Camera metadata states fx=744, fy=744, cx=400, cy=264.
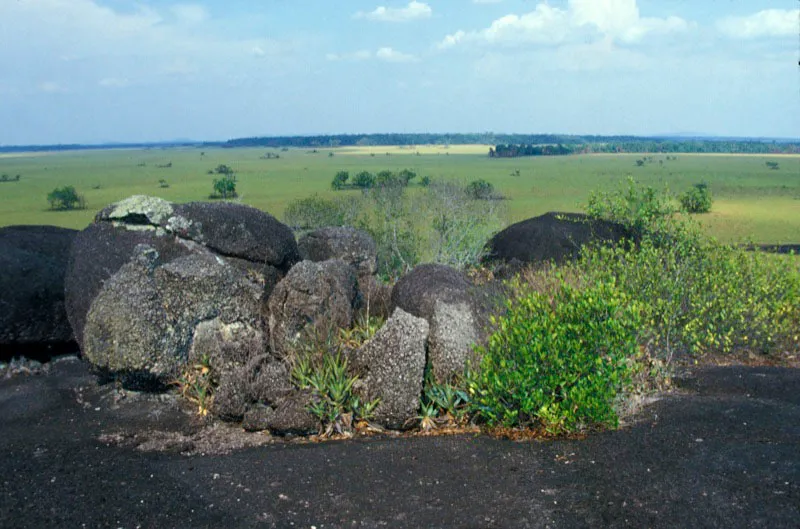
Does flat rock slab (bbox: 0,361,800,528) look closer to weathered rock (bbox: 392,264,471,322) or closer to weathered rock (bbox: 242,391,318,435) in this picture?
weathered rock (bbox: 242,391,318,435)

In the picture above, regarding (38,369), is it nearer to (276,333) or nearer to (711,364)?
(276,333)

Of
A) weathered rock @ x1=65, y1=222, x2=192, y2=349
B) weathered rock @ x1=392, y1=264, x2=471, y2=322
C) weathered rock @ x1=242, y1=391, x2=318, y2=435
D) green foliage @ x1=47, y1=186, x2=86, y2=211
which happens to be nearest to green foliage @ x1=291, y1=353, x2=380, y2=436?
weathered rock @ x1=242, y1=391, x2=318, y2=435

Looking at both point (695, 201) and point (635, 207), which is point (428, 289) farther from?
point (695, 201)

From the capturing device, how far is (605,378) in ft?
26.5

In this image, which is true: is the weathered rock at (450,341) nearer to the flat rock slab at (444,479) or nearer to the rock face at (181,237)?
the flat rock slab at (444,479)

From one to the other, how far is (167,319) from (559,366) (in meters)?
5.53

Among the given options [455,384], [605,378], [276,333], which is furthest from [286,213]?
[605,378]

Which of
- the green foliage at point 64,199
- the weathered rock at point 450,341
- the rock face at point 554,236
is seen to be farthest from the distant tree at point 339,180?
the weathered rock at point 450,341

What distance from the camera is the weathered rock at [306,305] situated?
10.7m

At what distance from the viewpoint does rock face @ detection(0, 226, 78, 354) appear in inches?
500

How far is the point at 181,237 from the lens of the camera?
42.5ft

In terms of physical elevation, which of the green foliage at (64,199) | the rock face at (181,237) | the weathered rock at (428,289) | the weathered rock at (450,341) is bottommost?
the green foliage at (64,199)

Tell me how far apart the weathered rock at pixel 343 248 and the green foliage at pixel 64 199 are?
133ft

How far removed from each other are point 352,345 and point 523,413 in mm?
2951
